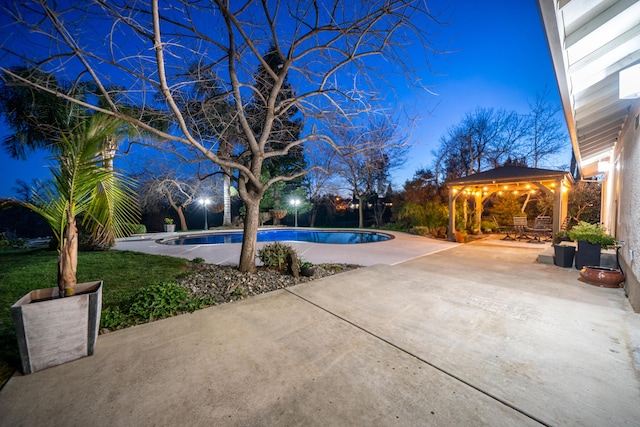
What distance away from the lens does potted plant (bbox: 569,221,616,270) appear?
4.84m

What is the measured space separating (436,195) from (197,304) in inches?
649

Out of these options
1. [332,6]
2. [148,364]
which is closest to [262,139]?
[332,6]

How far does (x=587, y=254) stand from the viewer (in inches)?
198

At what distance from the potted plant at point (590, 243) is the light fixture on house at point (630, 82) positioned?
3.48 meters

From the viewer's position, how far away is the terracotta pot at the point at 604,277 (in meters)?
3.94

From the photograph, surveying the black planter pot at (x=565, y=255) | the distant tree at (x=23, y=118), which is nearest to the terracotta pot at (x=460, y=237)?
the black planter pot at (x=565, y=255)

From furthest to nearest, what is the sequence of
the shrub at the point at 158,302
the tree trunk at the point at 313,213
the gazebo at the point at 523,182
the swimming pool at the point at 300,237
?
the tree trunk at the point at 313,213, the swimming pool at the point at 300,237, the gazebo at the point at 523,182, the shrub at the point at 158,302

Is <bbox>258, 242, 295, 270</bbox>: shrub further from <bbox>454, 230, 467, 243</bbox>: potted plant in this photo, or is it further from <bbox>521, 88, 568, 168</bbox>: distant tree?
<bbox>521, 88, 568, 168</bbox>: distant tree

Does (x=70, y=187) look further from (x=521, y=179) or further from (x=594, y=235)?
(x=521, y=179)

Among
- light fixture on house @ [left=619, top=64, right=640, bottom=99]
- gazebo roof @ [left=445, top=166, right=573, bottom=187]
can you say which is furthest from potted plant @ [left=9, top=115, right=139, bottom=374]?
gazebo roof @ [left=445, top=166, right=573, bottom=187]

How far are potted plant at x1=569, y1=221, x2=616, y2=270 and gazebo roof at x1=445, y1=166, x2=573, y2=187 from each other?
3.80 m

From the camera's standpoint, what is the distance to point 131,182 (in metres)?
2.69

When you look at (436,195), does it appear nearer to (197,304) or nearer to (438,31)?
(438,31)

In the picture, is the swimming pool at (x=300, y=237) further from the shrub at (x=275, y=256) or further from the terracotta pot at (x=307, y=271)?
the terracotta pot at (x=307, y=271)
